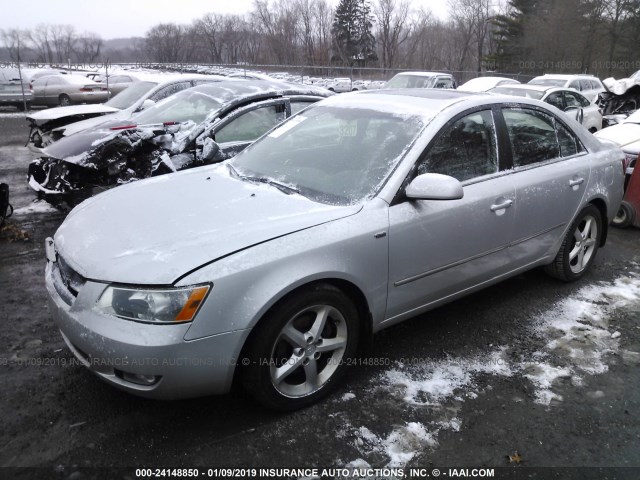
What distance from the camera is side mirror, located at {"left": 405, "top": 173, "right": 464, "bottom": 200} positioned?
2799mm

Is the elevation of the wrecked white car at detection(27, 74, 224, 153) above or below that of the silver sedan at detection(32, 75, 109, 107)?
below

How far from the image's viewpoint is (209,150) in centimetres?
536

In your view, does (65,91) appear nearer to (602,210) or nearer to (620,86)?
(620,86)

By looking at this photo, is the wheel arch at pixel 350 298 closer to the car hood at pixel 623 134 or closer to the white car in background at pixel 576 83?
the car hood at pixel 623 134

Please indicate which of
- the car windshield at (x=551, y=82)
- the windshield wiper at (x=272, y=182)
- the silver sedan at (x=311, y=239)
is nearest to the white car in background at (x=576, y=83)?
the car windshield at (x=551, y=82)

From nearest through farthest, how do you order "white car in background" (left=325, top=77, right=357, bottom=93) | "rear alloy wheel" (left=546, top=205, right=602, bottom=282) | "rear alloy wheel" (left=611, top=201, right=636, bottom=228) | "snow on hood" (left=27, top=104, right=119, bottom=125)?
"rear alloy wheel" (left=546, top=205, right=602, bottom=282) → "rear alloy wheel" (left=611, top=201, right=636, bottom=228) → "snow on hood" (left=27, top=104, right=119, bottom=125) → "white car in background" (left=325, top=77, right=357, bottom=93)

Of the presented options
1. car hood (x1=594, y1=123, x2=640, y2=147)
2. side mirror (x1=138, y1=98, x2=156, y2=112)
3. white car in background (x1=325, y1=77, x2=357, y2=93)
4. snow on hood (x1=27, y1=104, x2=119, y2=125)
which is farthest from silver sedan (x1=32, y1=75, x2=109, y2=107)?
car hood (x1=594, y1=123, x2=640, y2=147)

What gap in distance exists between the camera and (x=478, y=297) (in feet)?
13.8

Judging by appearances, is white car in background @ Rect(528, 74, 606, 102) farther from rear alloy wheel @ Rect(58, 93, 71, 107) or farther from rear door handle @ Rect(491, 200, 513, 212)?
rear alloy wheel @ Rect(58, 93, 71, 107)

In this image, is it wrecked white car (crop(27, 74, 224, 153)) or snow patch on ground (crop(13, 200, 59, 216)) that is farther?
wrecked white car (crop(27, 74, 224, 153))

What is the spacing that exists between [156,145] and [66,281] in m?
3.40

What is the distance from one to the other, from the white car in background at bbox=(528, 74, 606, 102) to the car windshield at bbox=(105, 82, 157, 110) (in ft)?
35.2

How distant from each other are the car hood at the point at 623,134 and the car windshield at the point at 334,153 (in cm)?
467

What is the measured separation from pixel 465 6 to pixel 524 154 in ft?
216
